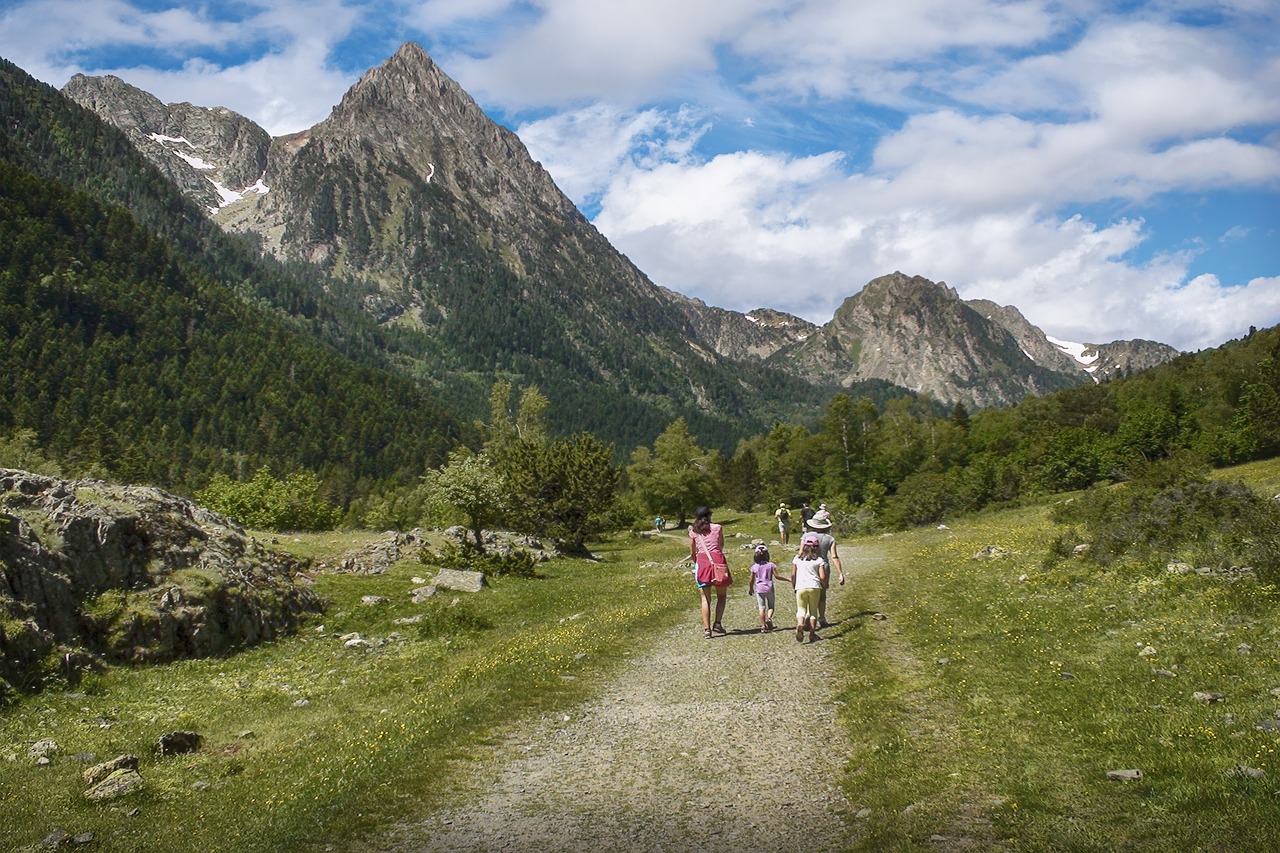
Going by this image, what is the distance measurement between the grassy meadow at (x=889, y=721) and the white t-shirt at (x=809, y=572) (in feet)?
4.67

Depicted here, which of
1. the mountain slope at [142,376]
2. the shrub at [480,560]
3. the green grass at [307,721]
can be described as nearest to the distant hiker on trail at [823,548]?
the green grass at [307,721]

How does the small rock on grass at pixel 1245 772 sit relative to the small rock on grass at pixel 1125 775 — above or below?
above

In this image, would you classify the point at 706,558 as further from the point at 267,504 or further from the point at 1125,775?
the point at 267,504

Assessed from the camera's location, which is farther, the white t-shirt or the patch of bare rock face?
the white t-shirt

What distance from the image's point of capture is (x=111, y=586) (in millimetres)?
20219

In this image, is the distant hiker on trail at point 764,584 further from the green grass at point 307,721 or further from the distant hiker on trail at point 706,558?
the green grass at point 307,721

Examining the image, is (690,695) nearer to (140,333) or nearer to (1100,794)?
(1100,794)

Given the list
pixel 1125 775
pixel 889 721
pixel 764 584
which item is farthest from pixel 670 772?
pixel 764 584

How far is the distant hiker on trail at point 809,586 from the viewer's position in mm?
18359

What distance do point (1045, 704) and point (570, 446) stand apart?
49.3 metres

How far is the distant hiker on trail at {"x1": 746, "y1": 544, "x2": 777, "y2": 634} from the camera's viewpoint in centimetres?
1994

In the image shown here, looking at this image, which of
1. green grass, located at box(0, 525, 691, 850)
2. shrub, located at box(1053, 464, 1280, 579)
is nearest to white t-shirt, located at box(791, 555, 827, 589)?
green grass, located at box(0, 525, 691, 850)

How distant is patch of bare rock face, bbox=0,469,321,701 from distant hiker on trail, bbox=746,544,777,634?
47.2ft

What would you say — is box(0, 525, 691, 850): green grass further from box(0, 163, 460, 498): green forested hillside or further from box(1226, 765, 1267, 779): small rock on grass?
box(0, 163, 460, 498): green forested hillside
